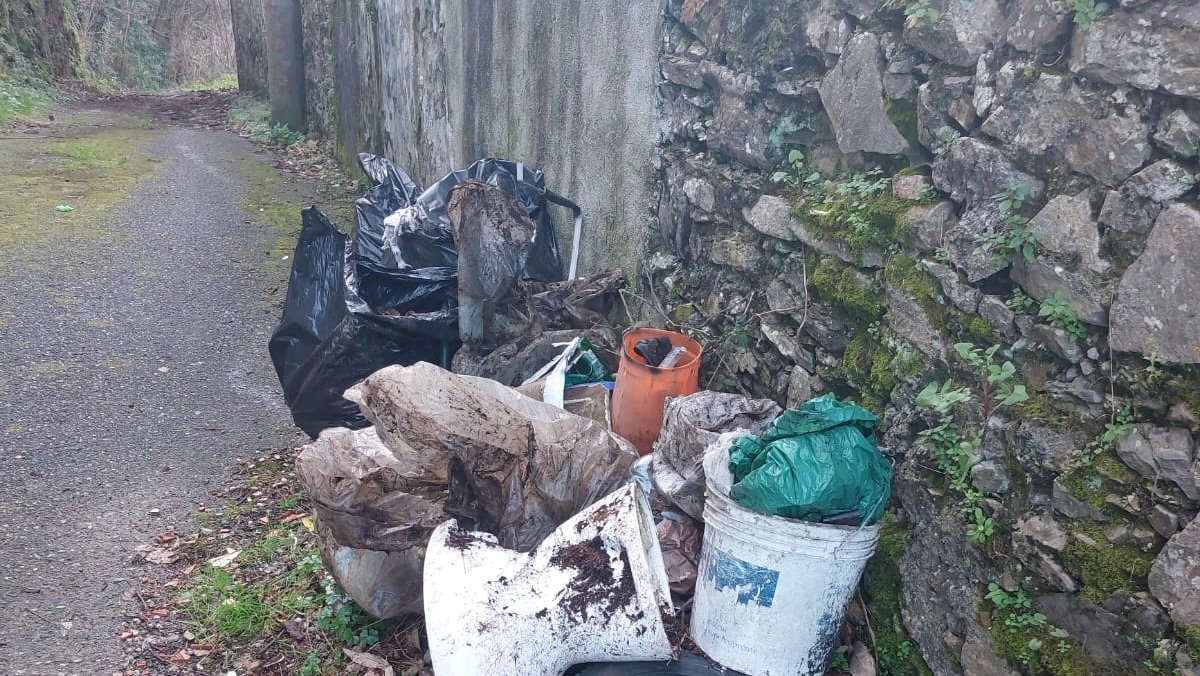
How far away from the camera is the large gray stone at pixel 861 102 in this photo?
2309mm

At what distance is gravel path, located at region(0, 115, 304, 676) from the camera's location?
263 centimetres

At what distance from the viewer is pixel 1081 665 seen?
174 cm

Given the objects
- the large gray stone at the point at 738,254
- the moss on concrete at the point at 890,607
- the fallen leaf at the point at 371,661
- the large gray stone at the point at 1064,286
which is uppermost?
the large gray stone at the point at 1064,286

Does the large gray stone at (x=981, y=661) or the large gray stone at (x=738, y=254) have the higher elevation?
the large gray stone at (x=738, y=254)

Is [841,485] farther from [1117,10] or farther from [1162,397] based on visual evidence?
[1117,10]

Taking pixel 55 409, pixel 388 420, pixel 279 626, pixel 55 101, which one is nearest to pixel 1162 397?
pixel 388 420

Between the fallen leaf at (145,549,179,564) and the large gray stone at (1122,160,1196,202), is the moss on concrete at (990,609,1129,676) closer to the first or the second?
the large gray stone at (1122,160,1196,202)

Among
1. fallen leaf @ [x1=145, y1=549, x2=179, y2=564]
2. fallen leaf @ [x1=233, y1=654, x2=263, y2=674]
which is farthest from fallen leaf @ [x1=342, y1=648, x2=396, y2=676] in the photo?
fallen leaf @ [x1=145, y1=549, x2=179, y2=564]

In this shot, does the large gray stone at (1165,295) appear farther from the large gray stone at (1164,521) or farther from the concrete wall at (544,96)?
the concrete wall at (544,96)

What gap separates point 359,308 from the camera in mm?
3340

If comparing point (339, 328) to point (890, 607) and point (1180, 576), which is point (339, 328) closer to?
point (890, 607)

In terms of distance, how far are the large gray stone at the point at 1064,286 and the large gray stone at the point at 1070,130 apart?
0.20 m

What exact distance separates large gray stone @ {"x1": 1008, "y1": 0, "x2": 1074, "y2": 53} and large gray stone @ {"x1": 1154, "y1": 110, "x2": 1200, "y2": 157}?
31 cm

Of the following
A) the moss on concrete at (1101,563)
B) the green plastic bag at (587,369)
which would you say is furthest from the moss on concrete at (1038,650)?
the green plastic bag at (587,369)
